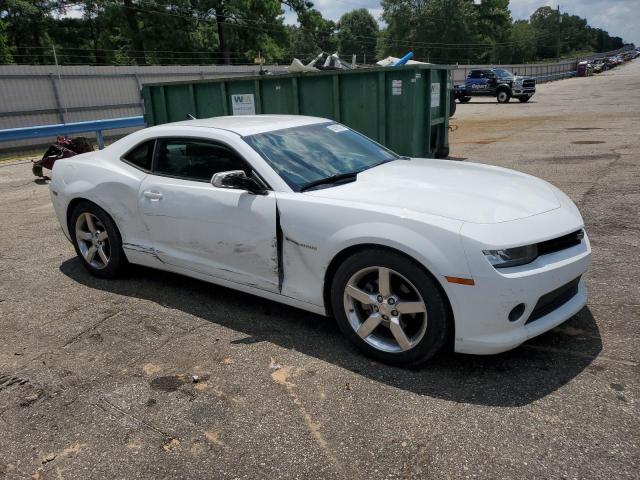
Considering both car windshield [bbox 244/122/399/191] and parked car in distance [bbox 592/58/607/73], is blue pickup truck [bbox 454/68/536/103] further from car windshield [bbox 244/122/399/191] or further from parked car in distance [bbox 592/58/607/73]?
parked car in distance [bbox 592/58/607/73]

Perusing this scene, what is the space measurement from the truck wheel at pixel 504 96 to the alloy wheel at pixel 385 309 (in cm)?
2971

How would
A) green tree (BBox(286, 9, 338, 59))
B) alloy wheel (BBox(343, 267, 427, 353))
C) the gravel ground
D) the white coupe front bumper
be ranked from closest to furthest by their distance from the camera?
1. the gravel ground
2. the white coupe front bumper
3. alloy wheel (BBox(343, 267, 427, 353))
4. green tree (BBox(286, 9, 338, 59))

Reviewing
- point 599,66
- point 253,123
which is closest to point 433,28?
point 599,66

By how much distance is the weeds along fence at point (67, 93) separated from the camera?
17391 mm

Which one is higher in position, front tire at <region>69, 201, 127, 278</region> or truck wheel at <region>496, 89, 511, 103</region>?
front tire at <region>69, 201, 127, 278</region>

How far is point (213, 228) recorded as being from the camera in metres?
3.88

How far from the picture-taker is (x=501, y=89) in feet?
99.0

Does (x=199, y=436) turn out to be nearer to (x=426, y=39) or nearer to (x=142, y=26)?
(x=142, y=26)

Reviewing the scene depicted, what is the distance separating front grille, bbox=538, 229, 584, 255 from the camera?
3.01 meters

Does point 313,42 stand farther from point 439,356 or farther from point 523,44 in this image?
point 439,356

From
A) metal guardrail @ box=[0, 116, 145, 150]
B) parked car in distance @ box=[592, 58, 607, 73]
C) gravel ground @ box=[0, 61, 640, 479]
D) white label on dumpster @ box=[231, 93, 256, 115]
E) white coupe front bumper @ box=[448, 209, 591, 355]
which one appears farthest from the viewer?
parked car in distance @ box=[592, 58, 607, 73]

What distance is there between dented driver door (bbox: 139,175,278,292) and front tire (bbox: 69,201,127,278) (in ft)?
1.77

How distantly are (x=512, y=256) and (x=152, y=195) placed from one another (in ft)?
9.27

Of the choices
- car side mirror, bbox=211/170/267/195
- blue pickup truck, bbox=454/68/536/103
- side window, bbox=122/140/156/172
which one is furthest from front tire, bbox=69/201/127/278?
blue pickup truck, bbox=454/68/536/103
